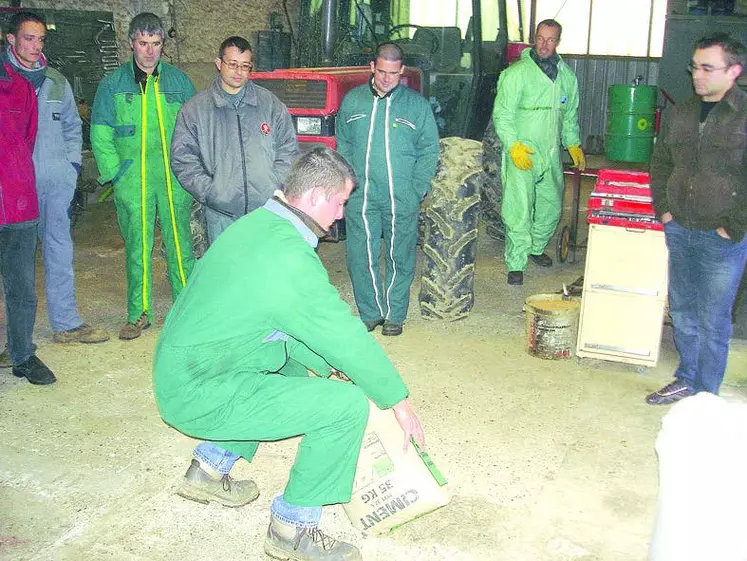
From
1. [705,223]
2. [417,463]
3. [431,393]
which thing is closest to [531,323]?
[431,393]

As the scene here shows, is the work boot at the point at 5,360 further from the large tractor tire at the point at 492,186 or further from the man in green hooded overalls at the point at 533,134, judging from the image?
the large tractor tire at the point at 492,186

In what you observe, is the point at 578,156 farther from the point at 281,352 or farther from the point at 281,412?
the point at 281,412

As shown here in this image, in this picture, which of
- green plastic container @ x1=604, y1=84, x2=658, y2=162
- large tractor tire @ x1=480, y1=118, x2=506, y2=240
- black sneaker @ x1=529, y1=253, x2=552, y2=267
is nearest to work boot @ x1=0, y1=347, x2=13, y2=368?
black sneaker @ x1=529, y1=253, x2=552, y2=267

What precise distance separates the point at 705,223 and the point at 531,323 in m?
1.21

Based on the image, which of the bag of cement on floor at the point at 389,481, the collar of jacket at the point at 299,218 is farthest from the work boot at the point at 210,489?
the collar of jacket at the point at 299,218

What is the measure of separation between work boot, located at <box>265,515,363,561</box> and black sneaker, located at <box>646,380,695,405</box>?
1.82 meters

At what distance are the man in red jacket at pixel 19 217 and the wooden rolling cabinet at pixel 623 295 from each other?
2819mm

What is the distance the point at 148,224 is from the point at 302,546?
8.43 feet

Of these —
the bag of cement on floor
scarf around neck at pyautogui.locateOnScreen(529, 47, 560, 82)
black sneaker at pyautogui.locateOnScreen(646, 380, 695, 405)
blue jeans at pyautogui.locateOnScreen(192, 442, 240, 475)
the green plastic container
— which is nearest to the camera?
the bag of cement on floor

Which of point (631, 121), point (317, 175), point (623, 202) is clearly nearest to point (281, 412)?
point (317, 175)

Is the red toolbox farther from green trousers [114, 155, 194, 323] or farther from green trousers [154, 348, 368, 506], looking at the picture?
green trousers [114, 155, 194, 323]

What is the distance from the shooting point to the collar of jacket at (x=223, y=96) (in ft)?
14.1

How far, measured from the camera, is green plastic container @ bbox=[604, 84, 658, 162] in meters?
11.3

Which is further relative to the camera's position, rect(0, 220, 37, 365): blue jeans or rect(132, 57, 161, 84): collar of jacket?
rect(132, 57, 161, 84): collar of jacket
